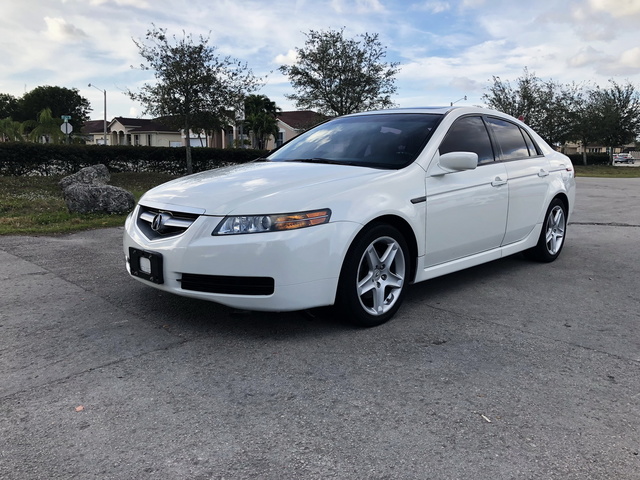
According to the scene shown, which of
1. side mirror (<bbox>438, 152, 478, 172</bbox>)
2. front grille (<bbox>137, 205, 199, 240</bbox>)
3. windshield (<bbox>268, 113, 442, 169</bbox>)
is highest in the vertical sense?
windshield (<bbox>268, 113, 442, 169</bbox>)

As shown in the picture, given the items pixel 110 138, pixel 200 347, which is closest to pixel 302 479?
pixel 200 347

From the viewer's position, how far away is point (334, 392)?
9.62 feet

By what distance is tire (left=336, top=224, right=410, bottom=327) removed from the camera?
374cm

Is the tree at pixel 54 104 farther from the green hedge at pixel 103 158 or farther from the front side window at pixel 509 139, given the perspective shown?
the front side window at pixel 509 139

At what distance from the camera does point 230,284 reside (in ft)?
11.6

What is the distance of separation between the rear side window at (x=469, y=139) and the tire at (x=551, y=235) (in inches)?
52.3

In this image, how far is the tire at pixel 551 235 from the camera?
597 cm

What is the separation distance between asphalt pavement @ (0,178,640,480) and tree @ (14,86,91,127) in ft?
240

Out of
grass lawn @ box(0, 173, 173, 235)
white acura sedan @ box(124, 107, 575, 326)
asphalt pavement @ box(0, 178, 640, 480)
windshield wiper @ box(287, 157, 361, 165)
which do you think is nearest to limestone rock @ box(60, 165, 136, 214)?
grass lawn @ box(0, 173, 173, 235)

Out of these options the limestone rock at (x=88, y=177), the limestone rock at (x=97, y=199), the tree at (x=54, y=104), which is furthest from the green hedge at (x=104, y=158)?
the tree at (x=54, y=104)

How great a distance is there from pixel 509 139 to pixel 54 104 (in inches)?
3053

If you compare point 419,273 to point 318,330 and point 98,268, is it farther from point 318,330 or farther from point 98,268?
point 98,268

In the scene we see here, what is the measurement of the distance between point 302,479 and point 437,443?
25.4 inches

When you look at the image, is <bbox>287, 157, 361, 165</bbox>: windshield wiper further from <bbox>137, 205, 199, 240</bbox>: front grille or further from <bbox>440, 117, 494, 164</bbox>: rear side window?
<bbox>137, 205, 199, 240</bbox>: front grille
